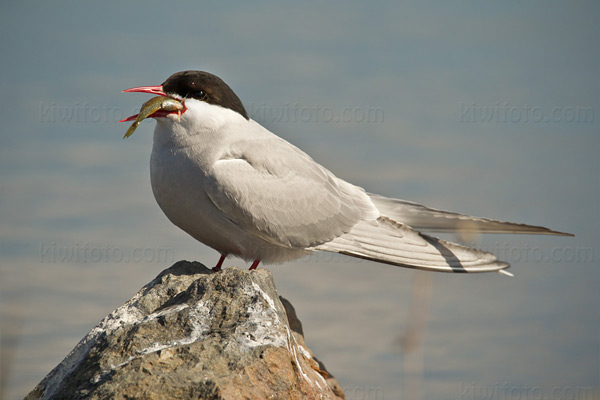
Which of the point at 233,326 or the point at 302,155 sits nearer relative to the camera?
the point at 233,326

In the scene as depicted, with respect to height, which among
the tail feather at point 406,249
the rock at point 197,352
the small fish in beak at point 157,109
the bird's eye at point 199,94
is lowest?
the rock at point 197,352

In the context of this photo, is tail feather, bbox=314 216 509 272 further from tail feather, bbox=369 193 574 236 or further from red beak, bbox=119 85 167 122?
red beak, bbox=119 85 167 122

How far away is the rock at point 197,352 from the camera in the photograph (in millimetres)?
3082

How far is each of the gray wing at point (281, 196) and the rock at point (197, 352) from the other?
1155mm

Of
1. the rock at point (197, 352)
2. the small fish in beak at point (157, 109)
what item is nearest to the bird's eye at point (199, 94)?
the small fish in beak at point (157, 109)

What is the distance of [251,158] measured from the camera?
16.4ft

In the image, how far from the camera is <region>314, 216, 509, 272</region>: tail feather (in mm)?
5320

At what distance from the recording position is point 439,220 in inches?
223

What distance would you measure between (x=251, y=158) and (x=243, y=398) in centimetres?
228

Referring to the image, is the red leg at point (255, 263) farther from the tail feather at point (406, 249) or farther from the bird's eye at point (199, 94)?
the bird's eye at point (199, 94)

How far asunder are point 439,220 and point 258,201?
163 centimetres

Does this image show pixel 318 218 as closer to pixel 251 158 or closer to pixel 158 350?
pixel 251 158

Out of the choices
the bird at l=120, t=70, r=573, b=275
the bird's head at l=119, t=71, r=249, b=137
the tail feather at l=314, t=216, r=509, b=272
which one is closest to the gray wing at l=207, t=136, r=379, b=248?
the bird at l=120, t=70, r=573, b=275

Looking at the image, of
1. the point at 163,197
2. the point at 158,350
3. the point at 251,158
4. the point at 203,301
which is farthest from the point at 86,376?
the point at 251,158
